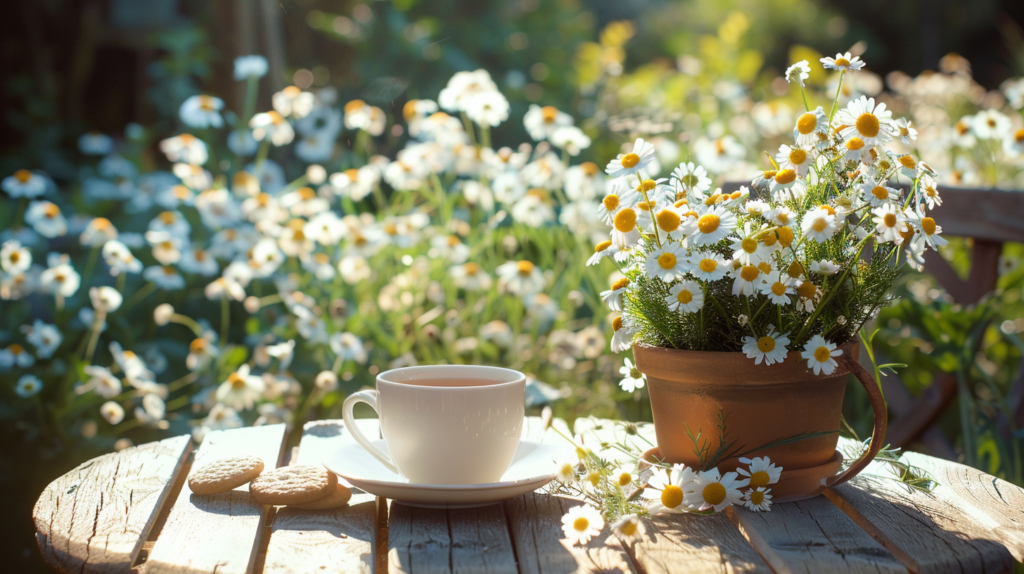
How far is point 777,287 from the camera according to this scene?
2.46 feet

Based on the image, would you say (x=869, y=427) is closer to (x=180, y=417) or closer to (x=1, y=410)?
(x=180, y=417)

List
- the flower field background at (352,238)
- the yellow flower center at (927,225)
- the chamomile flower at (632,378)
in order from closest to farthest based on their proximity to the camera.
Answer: the yellow flower center at (927,225) → the chamomile flower at (632,378) → the flower field background at (352,238)

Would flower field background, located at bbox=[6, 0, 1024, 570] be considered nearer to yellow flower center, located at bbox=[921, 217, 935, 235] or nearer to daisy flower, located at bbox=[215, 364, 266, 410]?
daisy flower, located at bbox=[215, 364, 266, 410]

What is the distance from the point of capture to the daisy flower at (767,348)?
78 centimetres

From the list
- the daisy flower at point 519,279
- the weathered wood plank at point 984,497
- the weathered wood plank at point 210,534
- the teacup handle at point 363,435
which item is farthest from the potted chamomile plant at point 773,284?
the daisy flower at point 519,279

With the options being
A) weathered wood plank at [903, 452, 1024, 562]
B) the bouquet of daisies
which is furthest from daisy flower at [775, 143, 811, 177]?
weathered wood plank at [903, 452, 1024, 562]

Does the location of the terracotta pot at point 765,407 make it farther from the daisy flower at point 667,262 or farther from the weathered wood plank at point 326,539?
the weathered wood plank at point 326,539

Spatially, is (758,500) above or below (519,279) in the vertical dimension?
below

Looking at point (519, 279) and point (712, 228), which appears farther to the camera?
point (519, 279)

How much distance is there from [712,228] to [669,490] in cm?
26

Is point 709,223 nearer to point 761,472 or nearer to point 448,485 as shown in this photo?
point 761,472

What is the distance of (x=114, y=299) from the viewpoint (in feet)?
5.92

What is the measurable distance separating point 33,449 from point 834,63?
6.67 feet

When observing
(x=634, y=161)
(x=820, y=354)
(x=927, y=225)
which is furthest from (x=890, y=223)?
(x=634, y=161)
